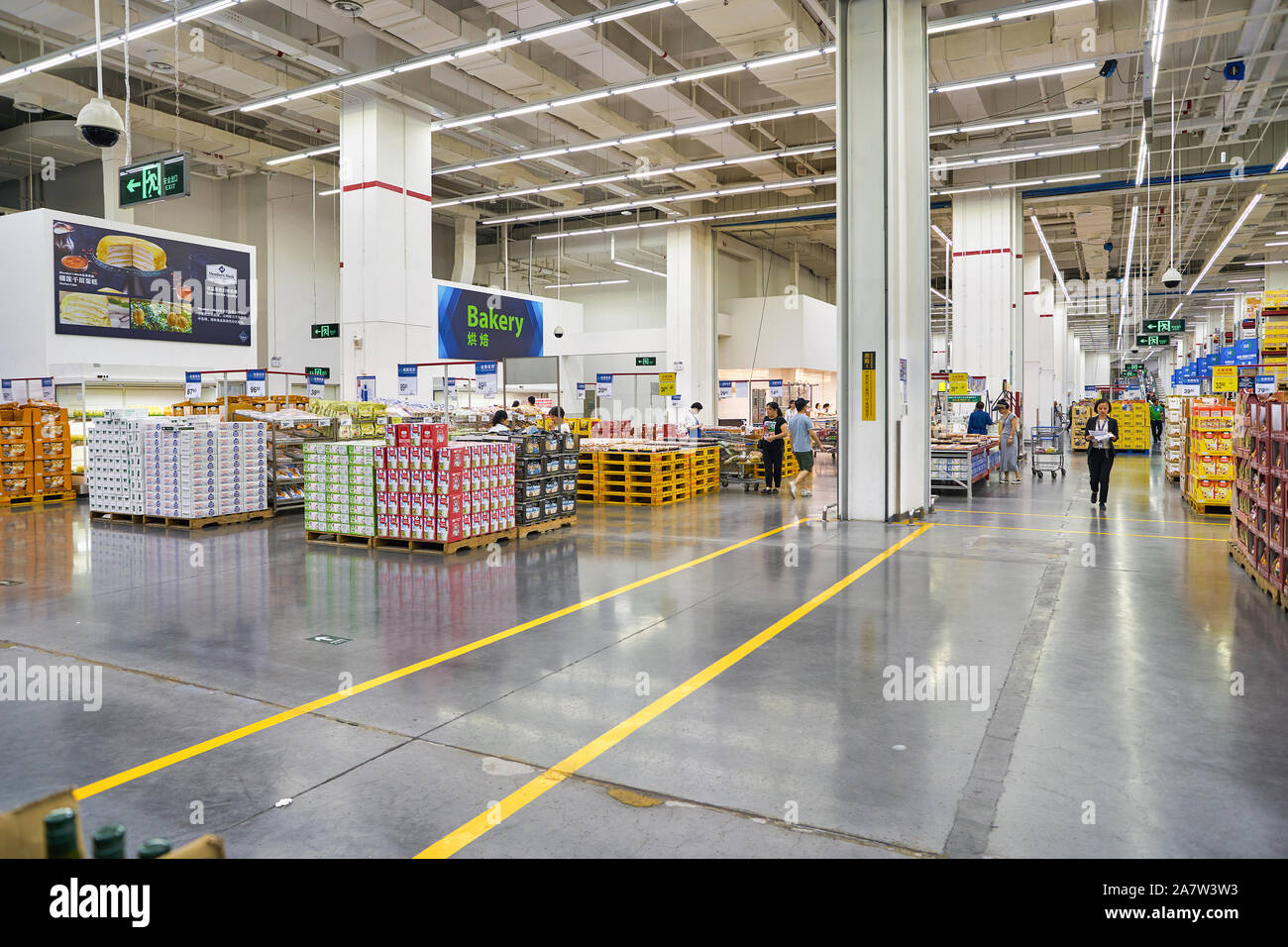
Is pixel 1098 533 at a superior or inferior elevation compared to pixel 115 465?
inferior

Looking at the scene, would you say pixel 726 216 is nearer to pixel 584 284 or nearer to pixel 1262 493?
pixel 584 284

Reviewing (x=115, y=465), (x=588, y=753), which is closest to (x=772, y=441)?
(x=115, y=465)

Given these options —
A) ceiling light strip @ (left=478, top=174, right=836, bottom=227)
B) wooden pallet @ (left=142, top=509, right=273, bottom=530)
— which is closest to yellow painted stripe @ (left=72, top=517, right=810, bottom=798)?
wooden pallet @ (left=142, top=509, right=273, bottom=530)

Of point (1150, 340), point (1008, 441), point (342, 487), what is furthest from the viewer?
point (1150, 340)

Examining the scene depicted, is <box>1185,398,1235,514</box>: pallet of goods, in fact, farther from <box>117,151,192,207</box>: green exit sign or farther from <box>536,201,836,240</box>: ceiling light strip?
<box>117,151,192,207</box>: green exit sign

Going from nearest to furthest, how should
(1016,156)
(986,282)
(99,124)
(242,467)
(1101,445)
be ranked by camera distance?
(99,124) < (242,467) < (1101,445) < (1016,156) < (986,282)

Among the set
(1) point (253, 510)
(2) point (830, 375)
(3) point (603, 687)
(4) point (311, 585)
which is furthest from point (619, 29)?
(2) point (830, 375)

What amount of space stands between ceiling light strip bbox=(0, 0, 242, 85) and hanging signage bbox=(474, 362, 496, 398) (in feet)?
22.6

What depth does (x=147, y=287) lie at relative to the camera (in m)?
17.7

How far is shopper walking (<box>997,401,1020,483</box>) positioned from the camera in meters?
17.8

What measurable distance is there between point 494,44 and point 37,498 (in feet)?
34.9

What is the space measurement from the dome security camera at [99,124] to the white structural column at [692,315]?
59.0ft

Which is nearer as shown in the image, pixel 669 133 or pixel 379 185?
pixel 669 133

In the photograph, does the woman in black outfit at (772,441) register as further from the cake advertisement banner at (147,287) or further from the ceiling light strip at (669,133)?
the cake advertisement banner at (147,287)
